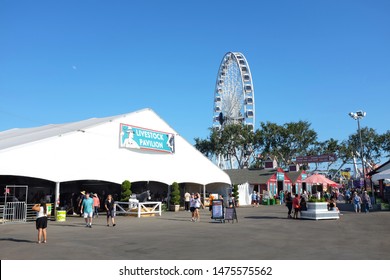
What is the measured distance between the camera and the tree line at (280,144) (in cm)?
6612

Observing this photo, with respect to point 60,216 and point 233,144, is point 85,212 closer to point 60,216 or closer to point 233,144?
point 60,216

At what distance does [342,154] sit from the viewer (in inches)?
2788

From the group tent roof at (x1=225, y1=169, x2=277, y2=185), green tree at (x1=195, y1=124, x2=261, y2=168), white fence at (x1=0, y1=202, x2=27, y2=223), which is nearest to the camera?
white fence at (x1=0, y1=202, x2=27, y2=223)

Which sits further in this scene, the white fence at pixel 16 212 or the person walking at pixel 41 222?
the white fence at pixel 16 212

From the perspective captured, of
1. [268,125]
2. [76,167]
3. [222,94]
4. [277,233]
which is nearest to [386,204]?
[277,233]

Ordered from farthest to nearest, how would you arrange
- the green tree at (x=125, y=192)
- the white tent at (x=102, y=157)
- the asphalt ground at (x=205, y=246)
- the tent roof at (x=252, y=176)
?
the tent roof at (x=252, y=176)
the green tree at (x=125, y=192)
the white tent at (x=102, y=157)
the asphalt ground at (x=205, y=246)

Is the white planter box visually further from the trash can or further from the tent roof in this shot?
the tent roof

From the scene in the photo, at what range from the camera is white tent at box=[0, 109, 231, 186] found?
76.3 feet

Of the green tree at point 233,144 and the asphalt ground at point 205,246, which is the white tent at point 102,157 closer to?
the asphalt ground at point 205,246

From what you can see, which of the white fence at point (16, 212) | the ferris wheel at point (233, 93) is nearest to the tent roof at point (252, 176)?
the ferris wheel at point (233, 93)

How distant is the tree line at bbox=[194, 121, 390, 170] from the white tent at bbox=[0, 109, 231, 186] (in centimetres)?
2958

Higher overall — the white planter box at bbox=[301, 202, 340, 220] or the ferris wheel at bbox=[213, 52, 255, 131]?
the ferris wheel at bbox=[213, 52, 255, 131]

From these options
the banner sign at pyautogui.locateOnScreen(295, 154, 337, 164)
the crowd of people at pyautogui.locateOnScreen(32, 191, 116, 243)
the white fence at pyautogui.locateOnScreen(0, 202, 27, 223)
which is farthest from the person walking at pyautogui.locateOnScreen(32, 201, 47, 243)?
the banner sign at pyautogui.locateOnScreen(295, 154, 337, 164)

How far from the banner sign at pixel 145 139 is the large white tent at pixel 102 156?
0.64 ft
